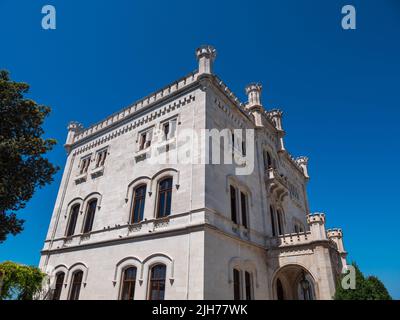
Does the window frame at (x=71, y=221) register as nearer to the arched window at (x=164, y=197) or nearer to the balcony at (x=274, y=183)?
the arched window at (x=164, y=197)

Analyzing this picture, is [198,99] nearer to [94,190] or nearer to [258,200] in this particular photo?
[258,200]

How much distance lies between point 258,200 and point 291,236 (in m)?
3.30

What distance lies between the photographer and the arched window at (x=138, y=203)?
55.1 feet

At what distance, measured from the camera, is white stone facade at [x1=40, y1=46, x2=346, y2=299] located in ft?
45.1

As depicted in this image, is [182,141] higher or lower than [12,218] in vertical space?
higher

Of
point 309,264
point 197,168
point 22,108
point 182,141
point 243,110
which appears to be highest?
point 243,110

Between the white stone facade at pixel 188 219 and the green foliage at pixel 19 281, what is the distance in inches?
66.5

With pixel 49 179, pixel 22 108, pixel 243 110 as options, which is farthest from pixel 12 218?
pixel 243 110

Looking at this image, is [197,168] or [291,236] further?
[291,236]

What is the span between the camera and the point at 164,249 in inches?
554

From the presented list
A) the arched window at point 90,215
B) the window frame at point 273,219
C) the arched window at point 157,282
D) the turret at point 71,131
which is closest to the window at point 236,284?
the arched window at point 157,282

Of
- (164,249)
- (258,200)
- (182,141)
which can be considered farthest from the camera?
(258,200)

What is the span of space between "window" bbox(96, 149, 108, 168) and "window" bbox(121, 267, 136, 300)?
9354 mm
